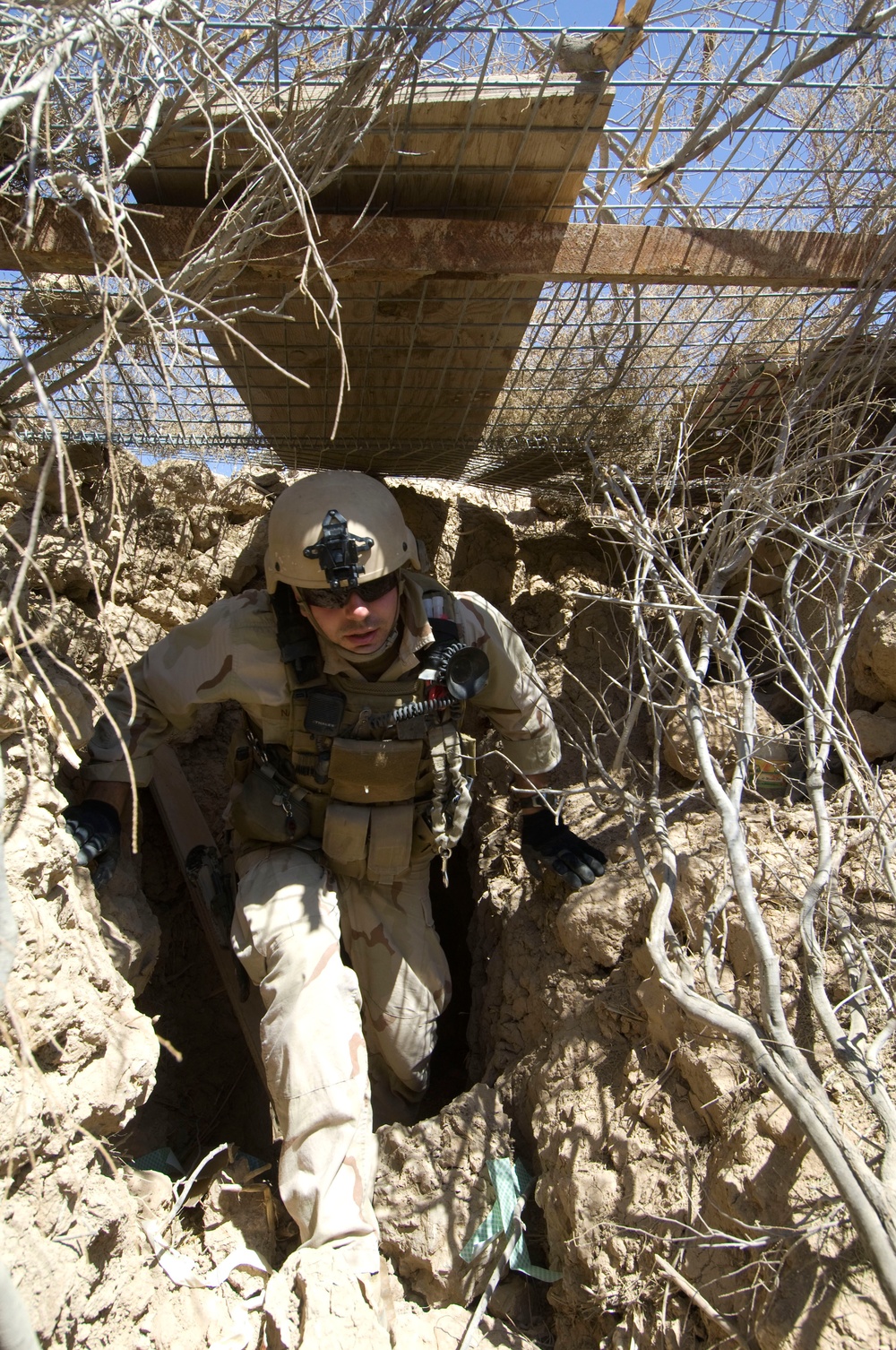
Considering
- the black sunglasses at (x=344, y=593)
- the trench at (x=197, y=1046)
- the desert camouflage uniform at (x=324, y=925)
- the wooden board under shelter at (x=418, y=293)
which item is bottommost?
the trench at (x=197, y=1046)

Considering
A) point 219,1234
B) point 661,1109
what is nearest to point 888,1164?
point 661,1109

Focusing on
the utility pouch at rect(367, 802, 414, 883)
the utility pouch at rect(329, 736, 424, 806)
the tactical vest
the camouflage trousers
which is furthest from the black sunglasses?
the camouflage trousers

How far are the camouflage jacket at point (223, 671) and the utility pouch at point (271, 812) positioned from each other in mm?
162

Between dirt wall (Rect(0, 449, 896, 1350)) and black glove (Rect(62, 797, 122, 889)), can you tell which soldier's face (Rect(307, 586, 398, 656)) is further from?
black glove (Rect(62, 797, 122, 889))

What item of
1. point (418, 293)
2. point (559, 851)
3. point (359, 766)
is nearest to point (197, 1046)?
point (359, 766)

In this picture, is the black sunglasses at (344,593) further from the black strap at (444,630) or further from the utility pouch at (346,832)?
the utility pouch at (346,832)

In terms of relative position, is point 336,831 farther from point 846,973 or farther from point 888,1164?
point 888,1164

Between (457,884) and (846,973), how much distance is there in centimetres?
184

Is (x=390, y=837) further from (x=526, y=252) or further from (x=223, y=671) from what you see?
(x=526, y=252)

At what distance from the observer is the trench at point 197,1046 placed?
116 inches

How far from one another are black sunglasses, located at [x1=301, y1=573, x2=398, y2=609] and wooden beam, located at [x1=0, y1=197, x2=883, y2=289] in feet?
2.60

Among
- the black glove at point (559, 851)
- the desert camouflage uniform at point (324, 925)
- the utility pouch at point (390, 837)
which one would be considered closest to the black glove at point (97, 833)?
the desert camouflage uniform at point (324, 925)

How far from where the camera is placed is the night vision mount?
241 cm

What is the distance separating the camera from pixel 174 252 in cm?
211
